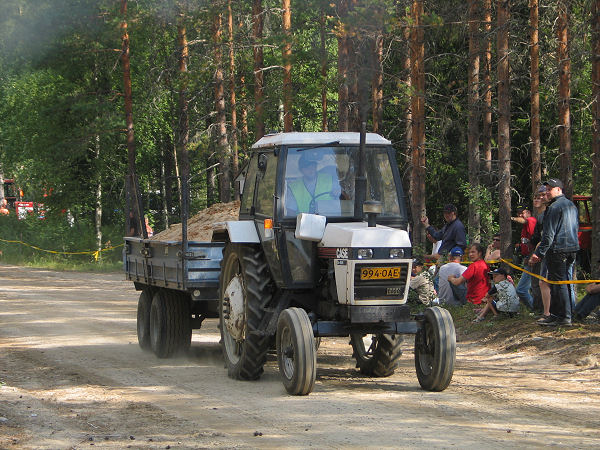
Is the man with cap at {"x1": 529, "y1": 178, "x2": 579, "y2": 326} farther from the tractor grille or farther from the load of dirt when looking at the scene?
the load of dirt

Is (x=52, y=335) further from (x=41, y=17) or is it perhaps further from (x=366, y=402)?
(x=41, y=17)

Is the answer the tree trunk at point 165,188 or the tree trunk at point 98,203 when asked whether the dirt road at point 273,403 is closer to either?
the tree trunk at point 98,203

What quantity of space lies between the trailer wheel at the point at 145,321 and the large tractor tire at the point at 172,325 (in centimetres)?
63

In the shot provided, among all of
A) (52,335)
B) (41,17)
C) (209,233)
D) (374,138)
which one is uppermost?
(41,17)

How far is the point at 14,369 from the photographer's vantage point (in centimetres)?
1149

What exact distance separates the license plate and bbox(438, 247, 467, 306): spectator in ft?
20.0

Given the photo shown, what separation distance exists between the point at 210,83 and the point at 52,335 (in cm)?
1615

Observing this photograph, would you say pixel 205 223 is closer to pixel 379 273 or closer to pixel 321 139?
pixel 321 139

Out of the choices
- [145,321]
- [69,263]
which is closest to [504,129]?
[145,321]

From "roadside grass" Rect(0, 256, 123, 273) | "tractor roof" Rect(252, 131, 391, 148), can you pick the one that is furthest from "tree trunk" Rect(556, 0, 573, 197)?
"roadside grass" Rect(0, 256, 123, 273)

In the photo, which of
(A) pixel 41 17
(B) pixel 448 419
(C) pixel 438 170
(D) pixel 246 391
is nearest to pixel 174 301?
(D) pixel 246 391

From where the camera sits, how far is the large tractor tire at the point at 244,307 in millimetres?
9852

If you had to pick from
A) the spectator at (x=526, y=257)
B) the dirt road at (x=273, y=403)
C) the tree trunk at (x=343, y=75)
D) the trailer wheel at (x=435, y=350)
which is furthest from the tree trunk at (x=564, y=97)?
the trailer wheel at (x=435, y=350)

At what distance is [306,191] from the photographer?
9820 millimetres
